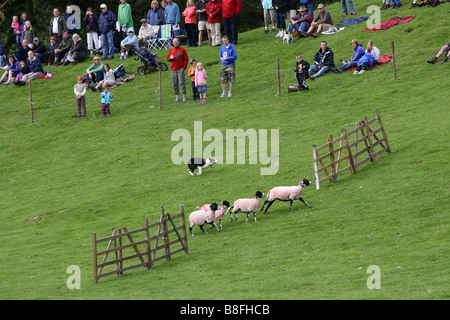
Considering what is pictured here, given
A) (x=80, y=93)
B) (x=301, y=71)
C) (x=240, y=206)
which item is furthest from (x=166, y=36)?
(x=240, y=206)

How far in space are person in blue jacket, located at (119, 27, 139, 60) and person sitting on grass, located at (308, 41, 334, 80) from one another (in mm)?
13463

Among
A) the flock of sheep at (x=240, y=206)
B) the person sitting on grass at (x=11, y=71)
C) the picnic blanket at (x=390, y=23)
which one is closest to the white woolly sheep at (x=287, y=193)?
the flock of sheep at (x=240, y=206)

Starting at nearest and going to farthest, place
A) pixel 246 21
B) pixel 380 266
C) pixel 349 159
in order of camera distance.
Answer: pixel 380 266
pixel 349 159
pixel 246 21

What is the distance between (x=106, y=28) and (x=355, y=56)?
1744cm

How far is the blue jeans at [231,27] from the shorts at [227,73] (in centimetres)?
639

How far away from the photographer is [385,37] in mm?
42625

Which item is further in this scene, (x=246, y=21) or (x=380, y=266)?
(x=246, y=21)

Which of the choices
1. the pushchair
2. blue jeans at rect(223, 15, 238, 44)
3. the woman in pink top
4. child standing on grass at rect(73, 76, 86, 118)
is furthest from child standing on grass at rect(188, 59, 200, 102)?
the woman in pink top

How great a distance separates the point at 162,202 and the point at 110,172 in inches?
247

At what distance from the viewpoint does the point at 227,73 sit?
131 ft

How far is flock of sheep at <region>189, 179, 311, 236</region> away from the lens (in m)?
23.8

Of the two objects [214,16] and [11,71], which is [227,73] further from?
[11,71]
